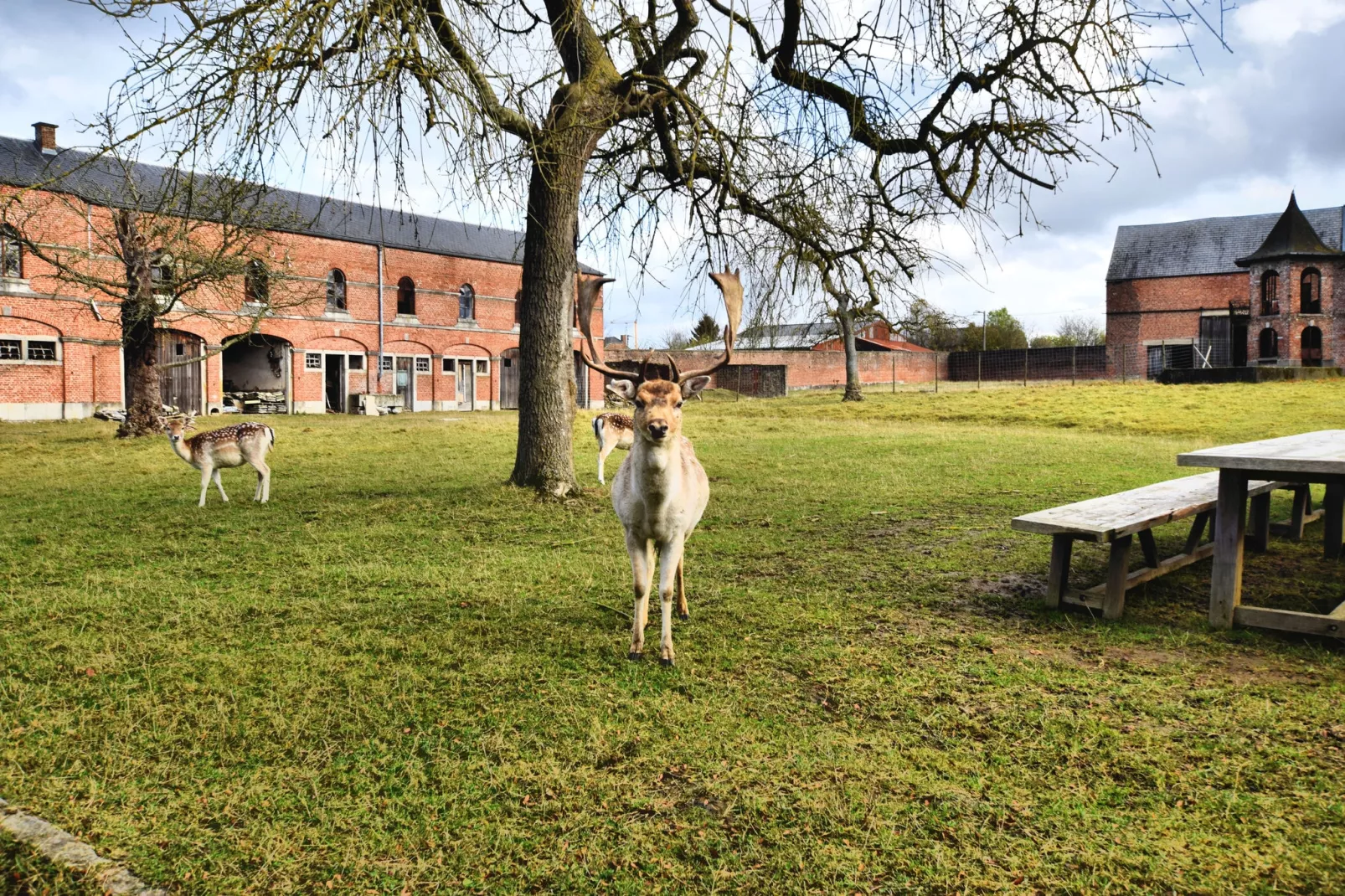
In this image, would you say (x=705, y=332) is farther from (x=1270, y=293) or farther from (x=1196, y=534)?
(x=1270, y=293)

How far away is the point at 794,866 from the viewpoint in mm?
2639

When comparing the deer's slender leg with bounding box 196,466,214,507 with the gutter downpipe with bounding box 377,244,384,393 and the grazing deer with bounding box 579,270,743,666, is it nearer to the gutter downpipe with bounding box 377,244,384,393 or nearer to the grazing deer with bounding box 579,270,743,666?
the grazing deer with bounding box 579,270,743,666

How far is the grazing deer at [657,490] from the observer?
14.8 ft

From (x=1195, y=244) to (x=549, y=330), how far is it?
4748cm

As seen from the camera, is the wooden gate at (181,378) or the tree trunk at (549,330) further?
the wooden gate at (181,378)

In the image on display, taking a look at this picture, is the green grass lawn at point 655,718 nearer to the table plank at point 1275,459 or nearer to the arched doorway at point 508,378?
the table plank at point 1275,459

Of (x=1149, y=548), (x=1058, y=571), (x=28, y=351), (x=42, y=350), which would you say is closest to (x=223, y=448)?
A: (x=1058, y=571)

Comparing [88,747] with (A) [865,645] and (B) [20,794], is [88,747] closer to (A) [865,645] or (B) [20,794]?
(B) [20,794]

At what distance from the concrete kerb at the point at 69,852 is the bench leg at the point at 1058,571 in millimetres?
4997

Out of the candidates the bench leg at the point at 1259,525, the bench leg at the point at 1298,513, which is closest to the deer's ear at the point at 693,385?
the bench leg at the point at 1259,525

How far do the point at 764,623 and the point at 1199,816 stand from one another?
267cm

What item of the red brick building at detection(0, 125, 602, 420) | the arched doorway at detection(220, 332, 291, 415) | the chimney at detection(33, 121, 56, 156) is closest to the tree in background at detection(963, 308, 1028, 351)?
the red brick building at detection(0, 125, 602, 420)

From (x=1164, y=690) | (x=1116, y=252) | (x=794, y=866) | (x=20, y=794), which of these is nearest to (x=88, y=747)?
(x=20, y=794)

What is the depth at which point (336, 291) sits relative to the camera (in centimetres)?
3300
